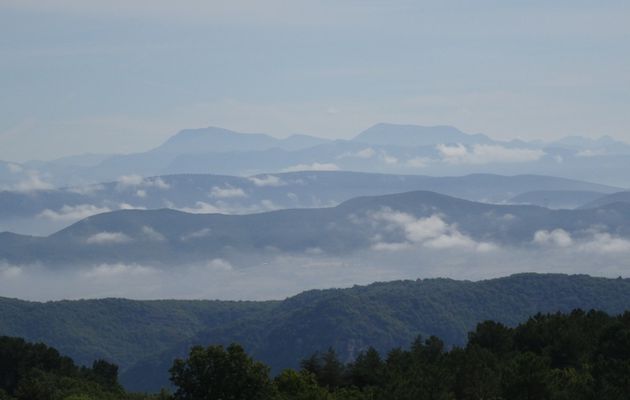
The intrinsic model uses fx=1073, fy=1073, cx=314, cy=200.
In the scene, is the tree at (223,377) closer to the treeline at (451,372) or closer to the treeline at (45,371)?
the treeline at (451,372)

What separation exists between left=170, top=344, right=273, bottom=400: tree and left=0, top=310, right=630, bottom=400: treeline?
6 cm

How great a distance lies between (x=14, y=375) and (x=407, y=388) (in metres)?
64.4

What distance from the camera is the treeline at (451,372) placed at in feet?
203

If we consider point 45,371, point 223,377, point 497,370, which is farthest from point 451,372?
point 45,371

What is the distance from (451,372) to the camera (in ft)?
241

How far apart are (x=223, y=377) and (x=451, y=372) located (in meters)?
17.0

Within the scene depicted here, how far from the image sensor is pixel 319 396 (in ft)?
220

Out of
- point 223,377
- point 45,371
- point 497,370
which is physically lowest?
point 45,371

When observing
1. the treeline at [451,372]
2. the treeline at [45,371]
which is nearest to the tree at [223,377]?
the treeline at [451,372]

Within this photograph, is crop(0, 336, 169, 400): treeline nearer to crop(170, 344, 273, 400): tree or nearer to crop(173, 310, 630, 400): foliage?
crop(173, 310, 630, 400): foliage

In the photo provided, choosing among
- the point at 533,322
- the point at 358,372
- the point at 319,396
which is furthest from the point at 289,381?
the point at 533,322

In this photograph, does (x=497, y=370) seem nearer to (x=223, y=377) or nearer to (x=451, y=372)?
(x=451, y=372)

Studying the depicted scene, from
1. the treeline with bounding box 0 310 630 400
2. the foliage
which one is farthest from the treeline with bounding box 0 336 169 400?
the foliage

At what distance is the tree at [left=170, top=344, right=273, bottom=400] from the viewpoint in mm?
65250
